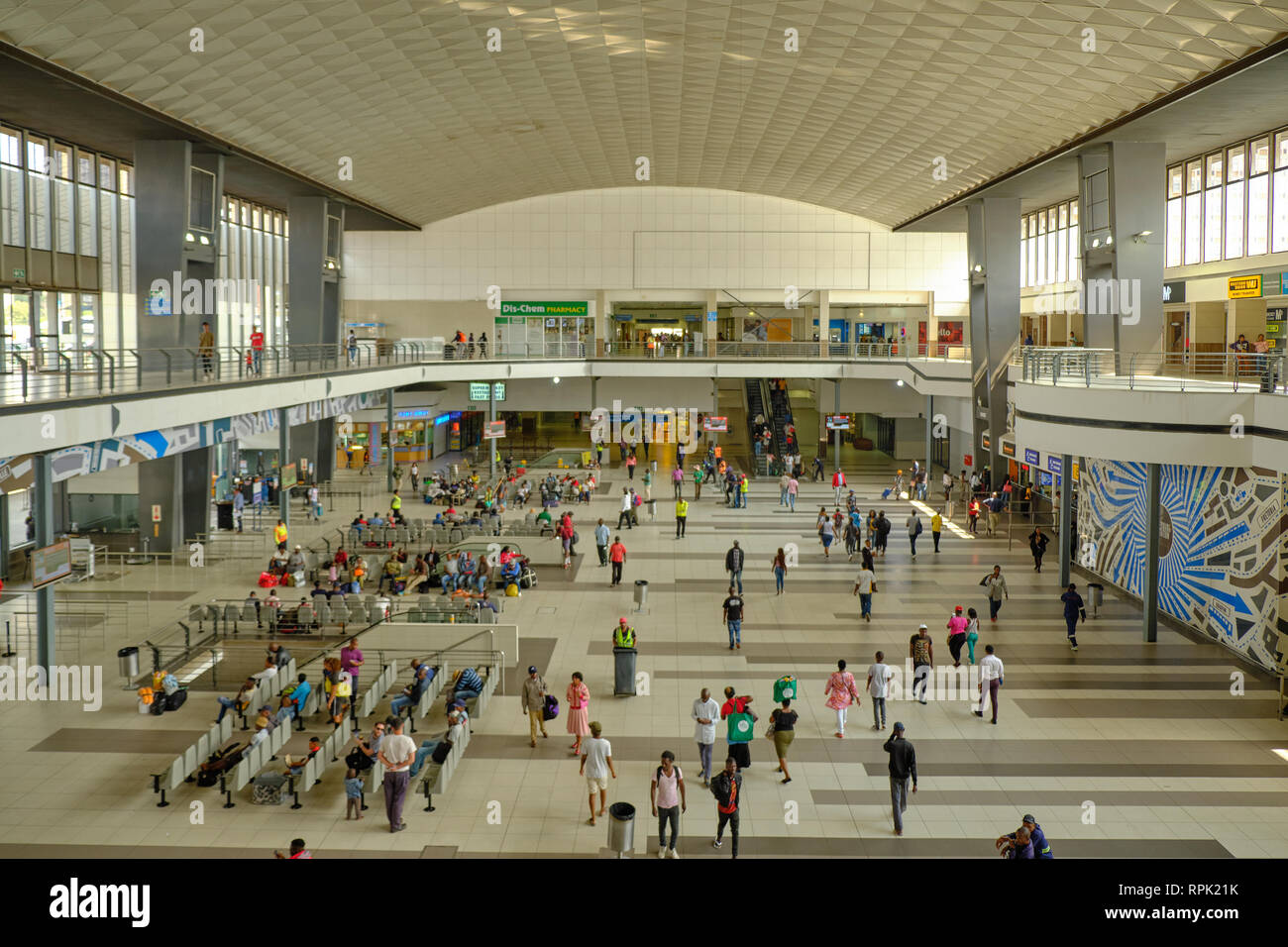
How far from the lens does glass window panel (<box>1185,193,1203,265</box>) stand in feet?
89.9

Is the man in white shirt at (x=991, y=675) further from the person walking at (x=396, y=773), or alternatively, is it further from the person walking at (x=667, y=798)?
the person walking at (x=396, y=773)

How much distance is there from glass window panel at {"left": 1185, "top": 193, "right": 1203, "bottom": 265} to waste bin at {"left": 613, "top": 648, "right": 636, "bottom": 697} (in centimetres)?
2088

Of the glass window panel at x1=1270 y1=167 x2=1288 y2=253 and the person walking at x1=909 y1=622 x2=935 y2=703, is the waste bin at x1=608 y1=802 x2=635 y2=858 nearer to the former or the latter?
the person walking at x1=909 y1=622 x2=935 y2=703

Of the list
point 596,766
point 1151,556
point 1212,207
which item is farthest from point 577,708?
point 1212,207

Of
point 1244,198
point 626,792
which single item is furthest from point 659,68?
point 626,792

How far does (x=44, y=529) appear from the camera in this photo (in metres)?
14.9

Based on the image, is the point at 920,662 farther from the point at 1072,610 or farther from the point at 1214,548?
the point at 1214,548

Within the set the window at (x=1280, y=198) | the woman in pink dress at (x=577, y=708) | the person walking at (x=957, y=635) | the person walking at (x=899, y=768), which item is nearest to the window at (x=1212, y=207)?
the window at (x=1280, y=198)

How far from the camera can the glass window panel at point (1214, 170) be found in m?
26.5

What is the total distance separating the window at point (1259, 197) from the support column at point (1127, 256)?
9.23 feet

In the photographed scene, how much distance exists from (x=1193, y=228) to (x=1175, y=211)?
4.41 ft

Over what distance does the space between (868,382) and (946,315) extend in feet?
20.9

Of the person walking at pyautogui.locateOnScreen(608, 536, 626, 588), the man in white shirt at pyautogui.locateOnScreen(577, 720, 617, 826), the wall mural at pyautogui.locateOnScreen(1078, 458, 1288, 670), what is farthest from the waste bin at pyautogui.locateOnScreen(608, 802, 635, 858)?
the person walking at pyautogui.locateOnScreen(608, 536, 626, 588)
